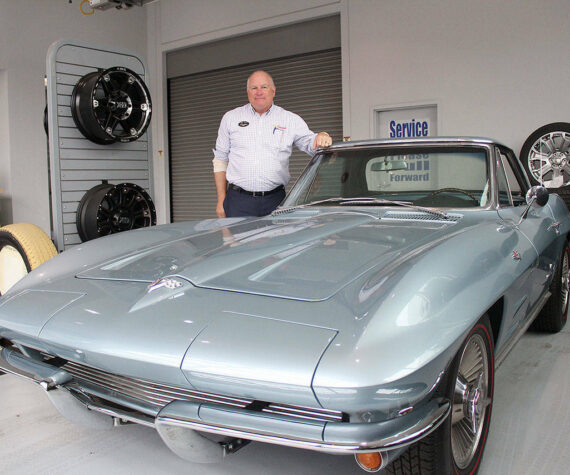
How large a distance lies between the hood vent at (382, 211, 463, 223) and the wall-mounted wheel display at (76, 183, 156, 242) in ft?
7.80

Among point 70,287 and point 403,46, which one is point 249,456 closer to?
point 70,287

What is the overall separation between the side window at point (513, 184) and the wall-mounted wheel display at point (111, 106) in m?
2.67

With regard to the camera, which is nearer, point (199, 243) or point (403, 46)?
point (199, 243)

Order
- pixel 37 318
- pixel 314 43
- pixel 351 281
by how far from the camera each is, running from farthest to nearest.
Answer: pixel 314 43 < pixel 37 318 < pixel 351 281

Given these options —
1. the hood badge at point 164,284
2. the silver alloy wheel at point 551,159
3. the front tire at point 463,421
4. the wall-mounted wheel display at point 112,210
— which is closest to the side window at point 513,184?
the front tire at point 463,421

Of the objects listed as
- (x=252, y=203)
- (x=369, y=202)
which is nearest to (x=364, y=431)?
(x=369, y=202)

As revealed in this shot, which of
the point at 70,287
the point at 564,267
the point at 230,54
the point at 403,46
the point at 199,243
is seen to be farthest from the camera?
the point at 230,54

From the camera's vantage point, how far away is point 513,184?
3379 millimetres

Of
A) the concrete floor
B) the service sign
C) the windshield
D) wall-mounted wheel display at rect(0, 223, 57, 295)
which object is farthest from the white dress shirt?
the service sign

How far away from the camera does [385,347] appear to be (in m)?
1.21

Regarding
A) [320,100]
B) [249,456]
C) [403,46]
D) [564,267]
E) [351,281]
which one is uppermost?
[403,46]

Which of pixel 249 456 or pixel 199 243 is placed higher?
pixel 199 243

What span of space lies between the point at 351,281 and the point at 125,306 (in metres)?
0.63

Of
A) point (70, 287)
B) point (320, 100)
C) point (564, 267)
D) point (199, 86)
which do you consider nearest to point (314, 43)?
point (320, 100)
